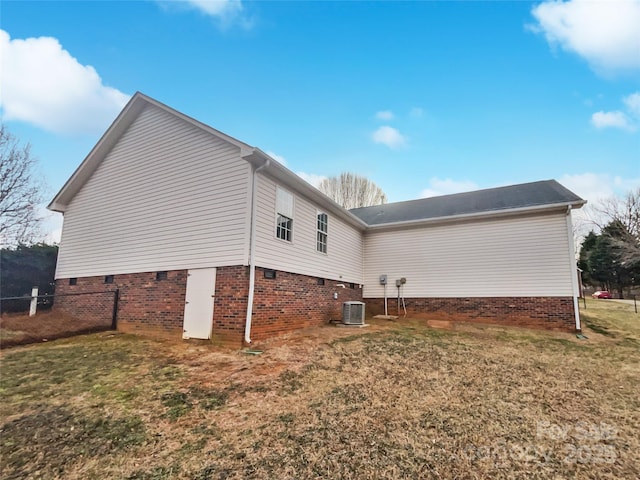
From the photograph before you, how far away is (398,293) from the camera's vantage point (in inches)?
513

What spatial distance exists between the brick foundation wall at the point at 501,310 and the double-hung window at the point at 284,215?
21.1ft

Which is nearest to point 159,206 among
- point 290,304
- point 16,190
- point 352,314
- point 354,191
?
point 290,304

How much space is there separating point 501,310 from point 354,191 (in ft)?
58.4

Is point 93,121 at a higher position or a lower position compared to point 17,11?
lower

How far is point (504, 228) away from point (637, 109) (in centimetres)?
879

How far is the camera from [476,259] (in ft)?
38.7

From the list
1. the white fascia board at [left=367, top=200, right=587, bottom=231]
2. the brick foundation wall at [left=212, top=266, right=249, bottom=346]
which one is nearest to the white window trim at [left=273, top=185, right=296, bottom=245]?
the brick foundation wall at [left=212, top=266, right=249, bottom=346]

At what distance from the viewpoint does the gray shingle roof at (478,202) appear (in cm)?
1128

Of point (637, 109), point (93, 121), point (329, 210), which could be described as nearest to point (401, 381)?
point (329, 210)

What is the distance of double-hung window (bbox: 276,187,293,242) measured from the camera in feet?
28.2

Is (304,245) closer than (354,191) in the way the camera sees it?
Yes

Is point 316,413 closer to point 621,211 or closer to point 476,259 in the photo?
point 476,259

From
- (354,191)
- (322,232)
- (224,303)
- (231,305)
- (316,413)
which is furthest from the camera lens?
(354,191)

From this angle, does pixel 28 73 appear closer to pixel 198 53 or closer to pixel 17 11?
pixel 17 11
